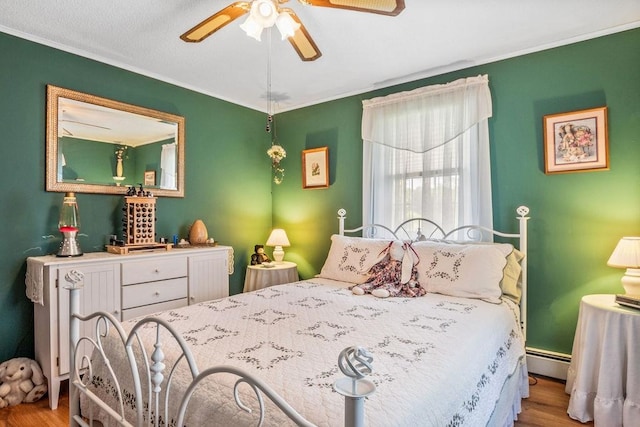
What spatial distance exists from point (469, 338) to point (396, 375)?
58 centimetres

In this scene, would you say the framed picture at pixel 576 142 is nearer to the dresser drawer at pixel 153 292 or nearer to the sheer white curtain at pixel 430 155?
the sheer white curtain at pixel 430 155

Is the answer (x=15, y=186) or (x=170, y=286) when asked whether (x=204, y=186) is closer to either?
(x=170, y=286)

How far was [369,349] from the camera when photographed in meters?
1.49

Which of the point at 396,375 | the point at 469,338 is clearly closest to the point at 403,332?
the point at 469,338

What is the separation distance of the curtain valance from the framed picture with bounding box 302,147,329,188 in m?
0.57

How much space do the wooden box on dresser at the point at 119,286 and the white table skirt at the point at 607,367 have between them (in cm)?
277

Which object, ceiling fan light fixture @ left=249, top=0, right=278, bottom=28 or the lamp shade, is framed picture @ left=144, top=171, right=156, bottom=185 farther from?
the lamp shade

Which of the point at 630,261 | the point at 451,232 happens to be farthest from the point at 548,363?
the point at 451,232

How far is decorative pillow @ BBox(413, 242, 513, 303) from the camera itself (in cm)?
231

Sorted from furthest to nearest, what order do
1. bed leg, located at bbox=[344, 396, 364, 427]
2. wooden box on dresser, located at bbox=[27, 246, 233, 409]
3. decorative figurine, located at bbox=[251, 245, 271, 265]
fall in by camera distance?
decorative figurine, located at bbox=[251, 245, 271, 265] < wooden box on dresser, located at bbox=[27, 246, 233, 409] < bed leg, located at bbox=[344, 396, 364, 427]

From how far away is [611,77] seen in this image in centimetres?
243

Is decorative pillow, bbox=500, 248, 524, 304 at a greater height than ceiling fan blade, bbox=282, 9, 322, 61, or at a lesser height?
lesser

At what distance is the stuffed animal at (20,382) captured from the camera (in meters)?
2.26

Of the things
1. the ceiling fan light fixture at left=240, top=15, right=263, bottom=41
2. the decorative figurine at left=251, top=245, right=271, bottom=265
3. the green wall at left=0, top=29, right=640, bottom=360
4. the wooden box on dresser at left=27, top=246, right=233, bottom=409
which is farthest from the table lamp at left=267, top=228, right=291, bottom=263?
the ceiling fan light fixture at left=240, top=15, right=263, bottom=41
